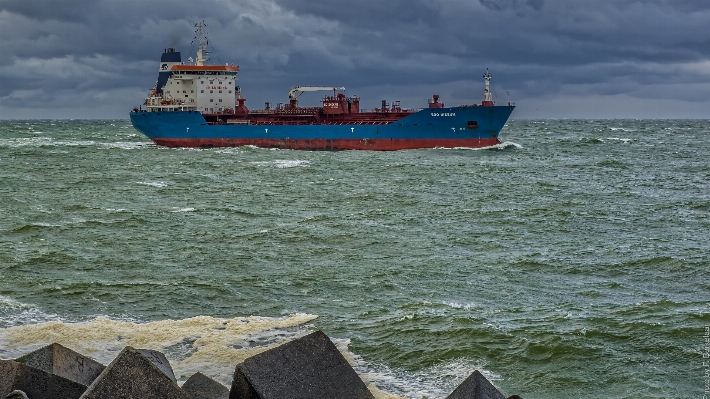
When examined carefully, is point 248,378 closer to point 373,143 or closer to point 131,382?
A: point 131,382

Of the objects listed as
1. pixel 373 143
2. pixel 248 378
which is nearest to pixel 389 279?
pixel 248 378

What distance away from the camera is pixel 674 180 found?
3681 cm

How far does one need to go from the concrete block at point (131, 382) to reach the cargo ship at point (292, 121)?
164ft

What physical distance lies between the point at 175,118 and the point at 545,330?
162 ft

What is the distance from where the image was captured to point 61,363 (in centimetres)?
735

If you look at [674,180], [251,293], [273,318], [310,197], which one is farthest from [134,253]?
[674,180]

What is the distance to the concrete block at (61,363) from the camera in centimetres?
721

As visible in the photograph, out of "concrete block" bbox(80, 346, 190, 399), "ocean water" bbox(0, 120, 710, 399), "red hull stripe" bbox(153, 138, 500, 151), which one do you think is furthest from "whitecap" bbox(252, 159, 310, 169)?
"concrete block" bbox(80, 346, 190, 399)

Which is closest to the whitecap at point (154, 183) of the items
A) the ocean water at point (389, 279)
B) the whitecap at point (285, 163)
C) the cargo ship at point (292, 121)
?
the ocean water at point (389, 279)

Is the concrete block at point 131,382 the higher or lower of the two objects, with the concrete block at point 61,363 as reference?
higher

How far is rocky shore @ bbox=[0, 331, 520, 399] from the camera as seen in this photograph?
5980 mm

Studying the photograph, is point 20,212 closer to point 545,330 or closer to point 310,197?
point 310,197

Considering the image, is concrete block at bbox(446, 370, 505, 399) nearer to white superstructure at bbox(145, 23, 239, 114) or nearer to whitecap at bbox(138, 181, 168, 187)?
whitecap at bbox(138, 181, 168, 187)

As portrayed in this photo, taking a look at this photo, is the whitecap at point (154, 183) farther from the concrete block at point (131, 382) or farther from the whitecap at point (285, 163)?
the concrete block at point (131, 382)
